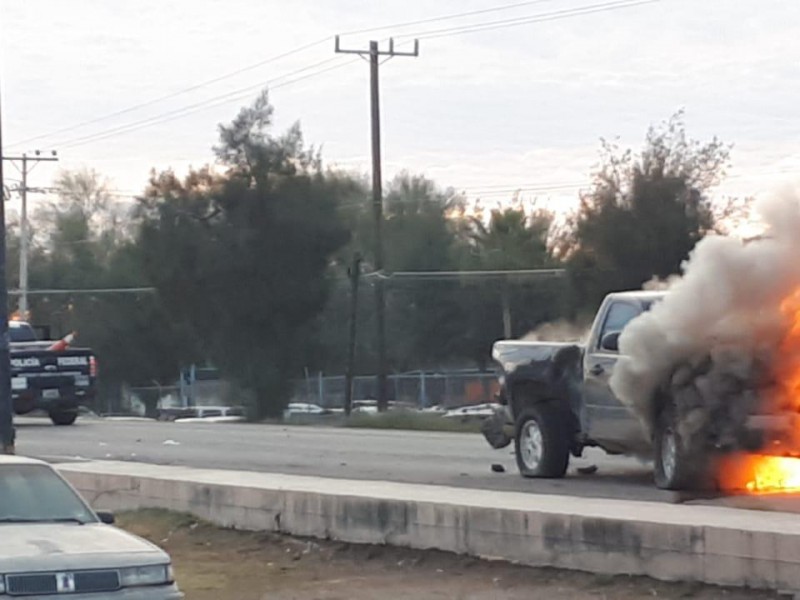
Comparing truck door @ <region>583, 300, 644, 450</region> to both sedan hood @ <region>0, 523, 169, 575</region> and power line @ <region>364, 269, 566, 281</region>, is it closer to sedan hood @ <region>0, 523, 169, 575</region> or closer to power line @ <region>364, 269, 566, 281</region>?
sedan hood @ <region>0, 523, 169, 575</region>

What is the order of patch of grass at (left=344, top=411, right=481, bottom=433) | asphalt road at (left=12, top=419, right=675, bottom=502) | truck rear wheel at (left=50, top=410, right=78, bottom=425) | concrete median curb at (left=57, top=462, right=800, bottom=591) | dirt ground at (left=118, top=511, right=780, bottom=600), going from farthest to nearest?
truck rear wheel at (left=50, top=410, right=78, bottom=425)
patch of grass at (left=344, top=411, right=481, bottom=433)
asphalt road at (left=12, top=419, right=675, bottom=502)
dirt ground at (left=118, top=511, right=780, bottom=600)
concrete median curb at (left=57, top=462, right=800, bottom=591)

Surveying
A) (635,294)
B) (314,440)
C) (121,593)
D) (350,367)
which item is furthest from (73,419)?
(121,593)

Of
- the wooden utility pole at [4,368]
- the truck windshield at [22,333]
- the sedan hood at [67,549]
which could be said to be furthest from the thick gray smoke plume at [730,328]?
the truck windshield at [22,333]

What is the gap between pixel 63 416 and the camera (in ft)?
110

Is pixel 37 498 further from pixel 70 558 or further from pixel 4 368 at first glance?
pixel 4 368

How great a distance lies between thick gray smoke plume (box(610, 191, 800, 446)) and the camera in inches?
567

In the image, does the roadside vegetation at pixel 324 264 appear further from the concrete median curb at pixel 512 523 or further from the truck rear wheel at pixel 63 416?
the concrete median curb at pixel 512 523

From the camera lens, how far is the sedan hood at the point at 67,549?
9.12 meters

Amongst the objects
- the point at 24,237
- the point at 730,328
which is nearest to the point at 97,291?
the point at 24,237

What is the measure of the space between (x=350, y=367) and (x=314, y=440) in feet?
58.1

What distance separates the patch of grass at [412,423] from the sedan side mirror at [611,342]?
43.8 ft

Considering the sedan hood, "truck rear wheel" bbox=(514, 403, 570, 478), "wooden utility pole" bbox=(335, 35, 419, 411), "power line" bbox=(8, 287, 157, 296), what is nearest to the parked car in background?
the sedan hood

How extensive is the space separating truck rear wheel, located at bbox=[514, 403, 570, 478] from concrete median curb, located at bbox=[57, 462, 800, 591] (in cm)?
295

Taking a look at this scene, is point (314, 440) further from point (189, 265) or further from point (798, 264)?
point (189, 265)
